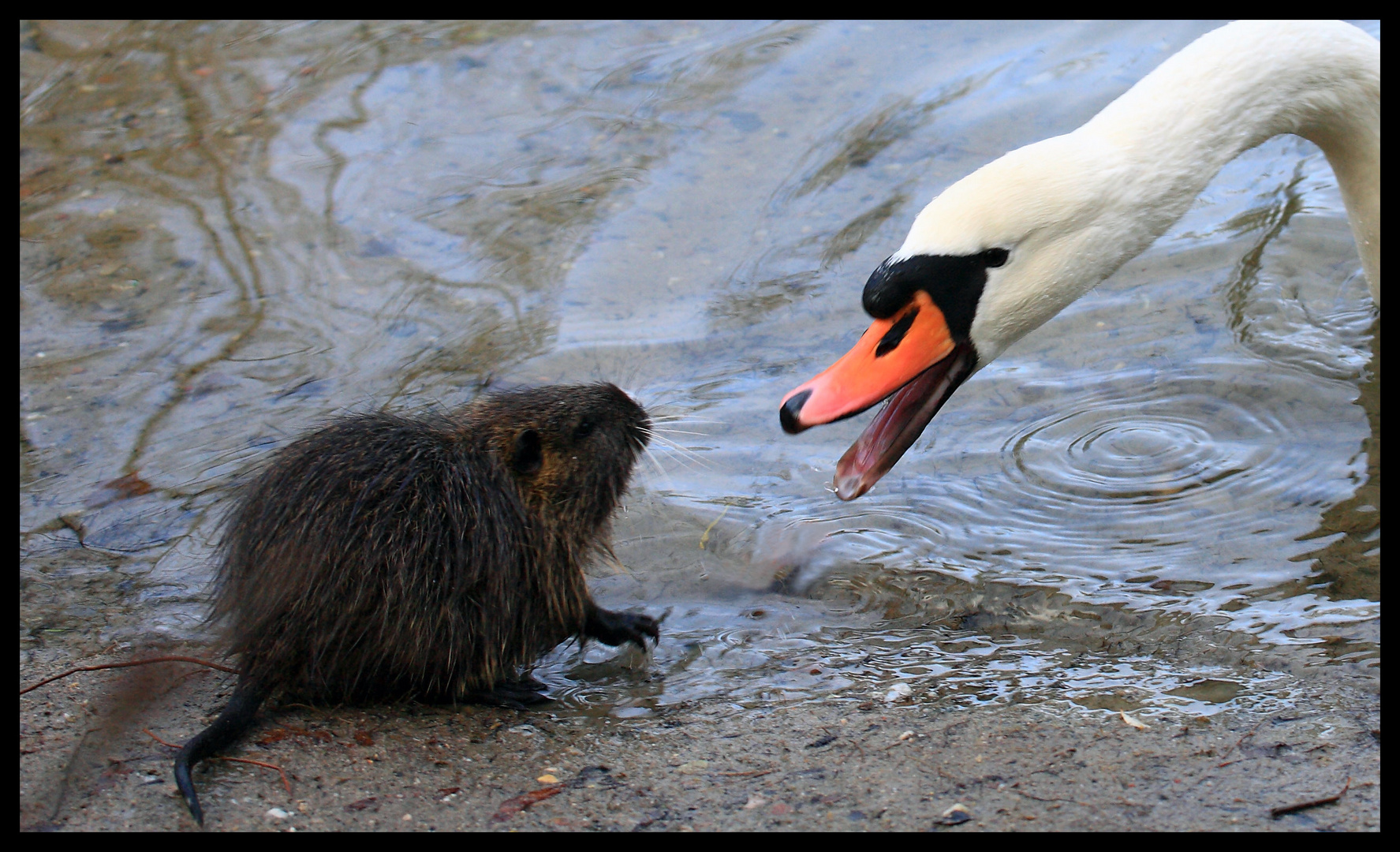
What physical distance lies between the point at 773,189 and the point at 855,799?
14.7ft

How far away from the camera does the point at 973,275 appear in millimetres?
3598

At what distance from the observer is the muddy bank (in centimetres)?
284

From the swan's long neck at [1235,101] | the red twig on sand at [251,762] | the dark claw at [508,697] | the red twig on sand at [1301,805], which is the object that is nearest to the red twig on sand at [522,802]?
the red twig on sand at [251,762]

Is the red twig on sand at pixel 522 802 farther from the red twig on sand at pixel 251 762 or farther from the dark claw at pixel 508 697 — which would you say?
the dark claw at pixel 508 697

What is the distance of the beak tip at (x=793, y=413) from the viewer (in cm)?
348

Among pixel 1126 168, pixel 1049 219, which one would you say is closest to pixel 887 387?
pixel 1049 219

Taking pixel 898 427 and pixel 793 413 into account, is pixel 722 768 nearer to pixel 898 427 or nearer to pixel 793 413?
pixel 793 413

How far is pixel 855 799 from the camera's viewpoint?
2916 millimetres

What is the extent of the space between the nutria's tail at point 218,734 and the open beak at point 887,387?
5.20 ft

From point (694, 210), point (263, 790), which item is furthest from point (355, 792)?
point (694, 210)

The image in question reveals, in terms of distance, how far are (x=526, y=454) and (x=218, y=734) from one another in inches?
48.8

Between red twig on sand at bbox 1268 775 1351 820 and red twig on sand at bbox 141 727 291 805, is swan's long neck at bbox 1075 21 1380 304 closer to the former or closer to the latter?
red twig on sand at bbox 1268 775 1351 820
